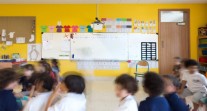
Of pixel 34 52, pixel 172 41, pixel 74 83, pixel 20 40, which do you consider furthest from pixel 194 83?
pixel 20 40

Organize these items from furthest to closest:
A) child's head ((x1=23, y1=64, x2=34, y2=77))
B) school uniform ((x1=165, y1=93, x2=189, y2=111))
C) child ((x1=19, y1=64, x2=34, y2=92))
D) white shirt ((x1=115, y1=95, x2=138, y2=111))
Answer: child's head ((x1=23, y1=64, x2=34, y2=77)) → child ((x1=19, y1=64, x2=34, y2=92)) → school uniform ((x1=165, y1=93, x2=189, y2=111)) → white shirt ((x1=115, y1=95, x2=138, y2=111))

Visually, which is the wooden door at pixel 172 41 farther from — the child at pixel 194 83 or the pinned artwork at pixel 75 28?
the child at pixel 194 83

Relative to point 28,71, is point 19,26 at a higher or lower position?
higher

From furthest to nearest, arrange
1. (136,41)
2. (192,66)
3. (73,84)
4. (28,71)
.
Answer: (136,41)
(192,66)
(28,71)
(73,84)

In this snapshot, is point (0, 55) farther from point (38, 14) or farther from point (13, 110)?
point (13, 110)

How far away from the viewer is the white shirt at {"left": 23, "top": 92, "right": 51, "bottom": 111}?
1.95m

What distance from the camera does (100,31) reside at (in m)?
7.42

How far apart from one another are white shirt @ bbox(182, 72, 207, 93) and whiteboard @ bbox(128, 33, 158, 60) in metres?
3.90

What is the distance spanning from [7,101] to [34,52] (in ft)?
18.6

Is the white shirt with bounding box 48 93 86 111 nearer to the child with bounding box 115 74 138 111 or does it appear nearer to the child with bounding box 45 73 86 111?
the child with bounding box 45 73 86 111

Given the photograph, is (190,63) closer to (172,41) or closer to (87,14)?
(172,41)

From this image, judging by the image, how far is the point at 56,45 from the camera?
7457mm

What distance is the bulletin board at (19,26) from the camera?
24.5 ft

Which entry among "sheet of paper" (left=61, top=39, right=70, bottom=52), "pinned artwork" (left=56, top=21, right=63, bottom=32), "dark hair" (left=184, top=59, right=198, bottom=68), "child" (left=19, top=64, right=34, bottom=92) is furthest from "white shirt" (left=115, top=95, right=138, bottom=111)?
"pinned artwork" (left=56, top=21, right=63, bottom=32)
